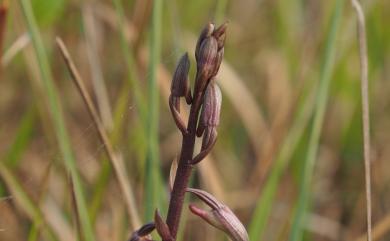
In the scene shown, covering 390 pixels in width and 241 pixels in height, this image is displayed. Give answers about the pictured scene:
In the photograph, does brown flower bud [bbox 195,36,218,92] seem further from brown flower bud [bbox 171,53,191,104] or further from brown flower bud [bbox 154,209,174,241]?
brown flower bud [bbox 154,209,174,241]

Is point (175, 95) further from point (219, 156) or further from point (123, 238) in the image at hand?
point (219, 156)

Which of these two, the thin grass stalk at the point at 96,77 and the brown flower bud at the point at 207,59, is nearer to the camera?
the brown flower bud at the point at 207,59

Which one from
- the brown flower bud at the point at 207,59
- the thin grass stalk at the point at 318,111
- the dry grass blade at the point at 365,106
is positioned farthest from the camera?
the thin grass stalk at the point at 318,111

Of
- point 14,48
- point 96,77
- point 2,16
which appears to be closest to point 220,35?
point 2,16

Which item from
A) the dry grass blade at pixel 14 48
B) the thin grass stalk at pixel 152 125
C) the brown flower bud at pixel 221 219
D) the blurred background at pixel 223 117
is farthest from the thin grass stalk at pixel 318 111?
the dry grass blade at pixel 14 48

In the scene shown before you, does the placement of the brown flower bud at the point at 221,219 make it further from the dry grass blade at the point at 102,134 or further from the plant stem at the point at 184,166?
the dry grass blade at the point at 102,134

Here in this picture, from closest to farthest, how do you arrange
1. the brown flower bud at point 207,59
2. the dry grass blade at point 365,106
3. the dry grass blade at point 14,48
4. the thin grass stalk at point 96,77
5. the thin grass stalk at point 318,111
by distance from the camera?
the brown flower bud at point 207,59
the dry grass blade at point 365,106
the thin grass stalk at point 318,111
the dry grass blade at point 14,48
the thin grass stalk at point 96,77

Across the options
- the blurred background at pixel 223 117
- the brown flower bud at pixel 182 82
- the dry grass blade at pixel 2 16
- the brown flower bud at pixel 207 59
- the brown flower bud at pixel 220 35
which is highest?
the dry grass blade at pixel 2 16

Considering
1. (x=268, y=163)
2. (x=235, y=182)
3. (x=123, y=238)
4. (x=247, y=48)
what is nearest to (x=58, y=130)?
(x=123, y=238)
